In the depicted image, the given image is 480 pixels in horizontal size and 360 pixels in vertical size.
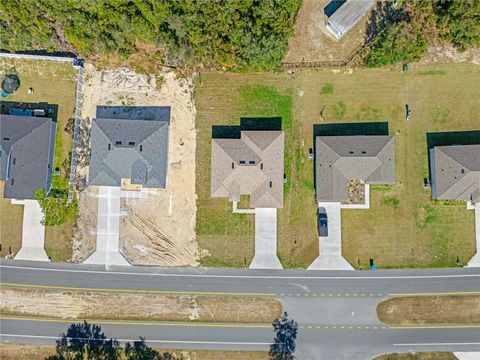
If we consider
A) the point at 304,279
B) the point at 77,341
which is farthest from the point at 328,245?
the point at 77,341

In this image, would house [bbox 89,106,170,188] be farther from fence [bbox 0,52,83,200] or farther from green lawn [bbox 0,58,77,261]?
green lawn [bbox 0,58,77,261]

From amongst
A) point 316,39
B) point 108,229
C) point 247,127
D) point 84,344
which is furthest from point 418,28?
point 84,344

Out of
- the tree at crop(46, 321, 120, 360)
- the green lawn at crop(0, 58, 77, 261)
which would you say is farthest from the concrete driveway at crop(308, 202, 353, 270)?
the green lawn at crop(0, 58, 77, 261)

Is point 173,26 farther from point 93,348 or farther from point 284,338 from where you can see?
point 93,348

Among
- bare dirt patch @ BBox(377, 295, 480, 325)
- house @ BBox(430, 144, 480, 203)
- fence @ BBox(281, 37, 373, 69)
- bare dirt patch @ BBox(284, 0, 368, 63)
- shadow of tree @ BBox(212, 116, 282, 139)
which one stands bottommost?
bare dirt patch @ BBox(377, 295, 480, 325)

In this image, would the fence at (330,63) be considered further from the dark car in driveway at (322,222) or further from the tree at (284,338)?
the tree at (284,338)

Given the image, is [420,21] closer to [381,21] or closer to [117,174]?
[381,21]
